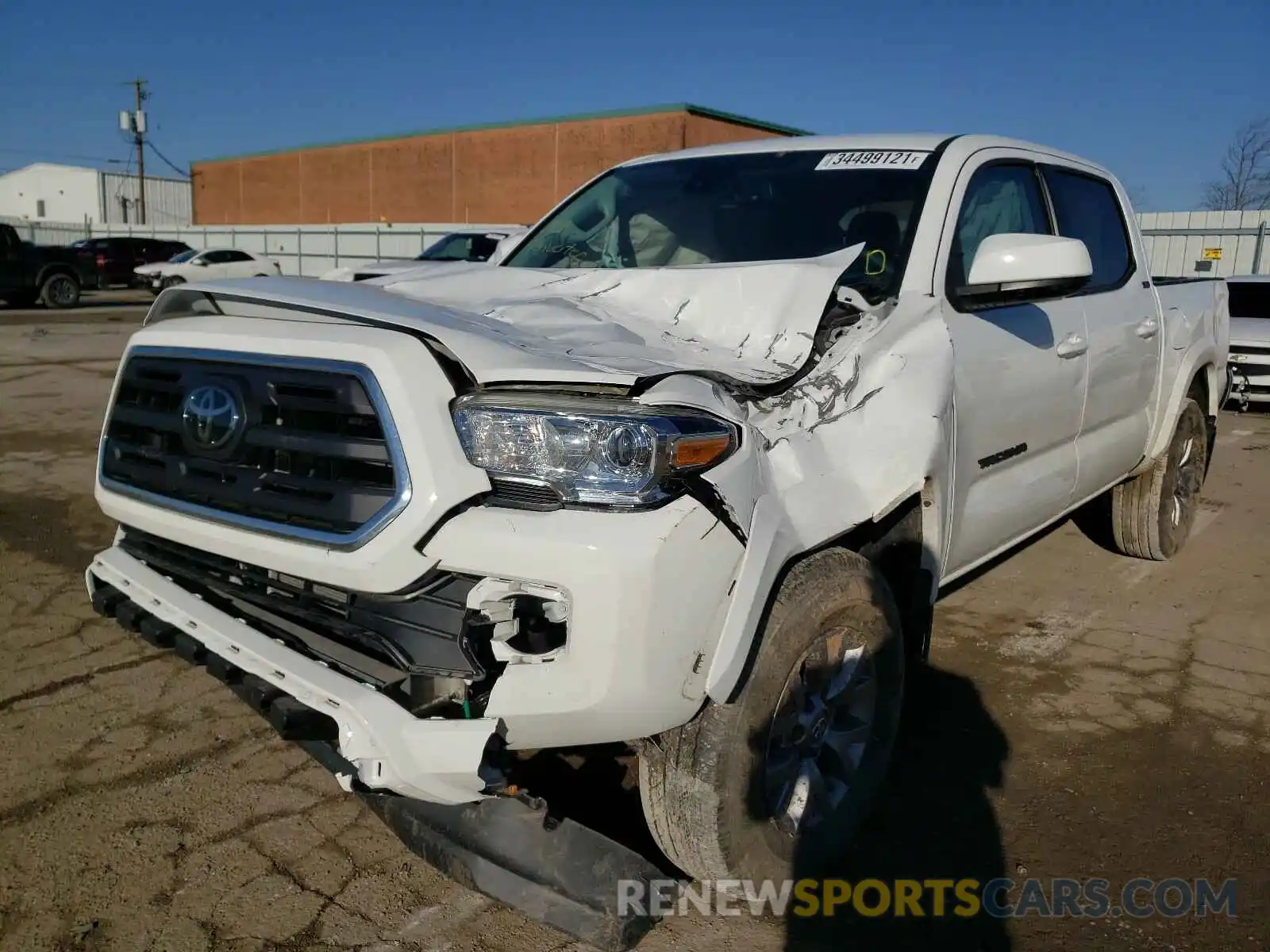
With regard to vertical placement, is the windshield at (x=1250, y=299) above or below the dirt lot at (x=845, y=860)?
above

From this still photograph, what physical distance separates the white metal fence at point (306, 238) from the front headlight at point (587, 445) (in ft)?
88.5

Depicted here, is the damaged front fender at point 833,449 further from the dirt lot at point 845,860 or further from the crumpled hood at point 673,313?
the dirt lot at point 845,860

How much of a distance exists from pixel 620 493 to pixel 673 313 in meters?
1.00

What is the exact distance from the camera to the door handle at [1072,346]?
12.0 ft

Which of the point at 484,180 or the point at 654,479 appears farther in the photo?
the point at 484,180

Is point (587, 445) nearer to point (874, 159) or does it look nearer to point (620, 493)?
point (620, 493)

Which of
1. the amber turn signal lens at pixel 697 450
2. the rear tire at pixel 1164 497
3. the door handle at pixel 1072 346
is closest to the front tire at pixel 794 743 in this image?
the amber turn signal lens at pixel 697 450

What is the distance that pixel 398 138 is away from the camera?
39062 mm

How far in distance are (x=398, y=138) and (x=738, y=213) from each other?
3871cm

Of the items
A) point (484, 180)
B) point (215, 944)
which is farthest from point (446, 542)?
point (484, 180)

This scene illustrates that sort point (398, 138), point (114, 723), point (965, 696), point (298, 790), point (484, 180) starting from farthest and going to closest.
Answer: point (398, 138)
point (484, 180)
point (965, 696)
point (114, 723)
point (298, 790)

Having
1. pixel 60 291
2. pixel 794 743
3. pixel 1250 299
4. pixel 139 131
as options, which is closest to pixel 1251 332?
pixel 1250 299

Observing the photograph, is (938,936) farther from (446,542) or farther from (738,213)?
(738,213)

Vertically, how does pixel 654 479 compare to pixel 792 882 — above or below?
above
